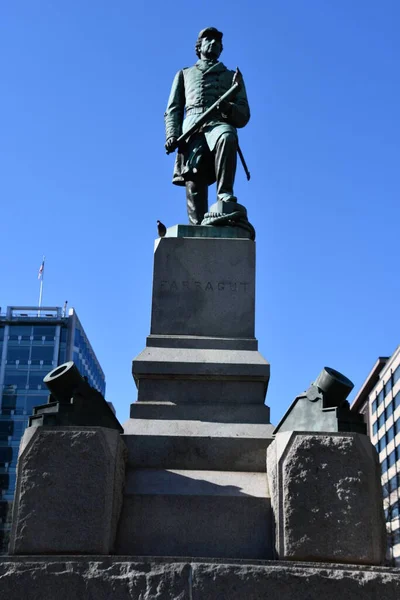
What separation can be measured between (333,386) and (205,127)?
4.55 m

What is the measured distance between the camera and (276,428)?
7.44 meters

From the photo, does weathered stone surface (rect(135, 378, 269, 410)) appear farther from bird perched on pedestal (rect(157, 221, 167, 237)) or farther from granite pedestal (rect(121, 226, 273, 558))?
bird perched on pedestal (rect(157, 221, 167, 237))

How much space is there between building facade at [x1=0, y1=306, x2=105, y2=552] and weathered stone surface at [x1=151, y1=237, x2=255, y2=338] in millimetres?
73633

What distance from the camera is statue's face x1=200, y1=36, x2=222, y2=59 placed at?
10.7m

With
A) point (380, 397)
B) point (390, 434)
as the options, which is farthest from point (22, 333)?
point (390, 434)

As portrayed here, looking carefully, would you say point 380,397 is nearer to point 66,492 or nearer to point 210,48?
point 210,48

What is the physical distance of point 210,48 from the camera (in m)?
10.7

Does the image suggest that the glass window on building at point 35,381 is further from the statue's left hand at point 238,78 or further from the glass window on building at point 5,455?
the statue's left hand at point 238,78

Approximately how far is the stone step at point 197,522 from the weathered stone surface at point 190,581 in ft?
2.54

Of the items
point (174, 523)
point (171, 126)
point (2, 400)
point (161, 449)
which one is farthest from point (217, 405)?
point (2, 400)

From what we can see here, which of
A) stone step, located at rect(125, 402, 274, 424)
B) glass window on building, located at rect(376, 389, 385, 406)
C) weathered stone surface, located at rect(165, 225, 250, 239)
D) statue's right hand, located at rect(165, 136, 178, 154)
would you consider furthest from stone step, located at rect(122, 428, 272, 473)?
glass window on building, located at rect(376, 389, 385, 406)

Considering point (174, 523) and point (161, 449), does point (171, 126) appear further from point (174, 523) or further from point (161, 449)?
point (174, 523)

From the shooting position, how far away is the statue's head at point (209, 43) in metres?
10.7

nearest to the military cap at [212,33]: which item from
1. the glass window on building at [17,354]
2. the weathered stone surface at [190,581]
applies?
the weathered stone surface at [190,581]
